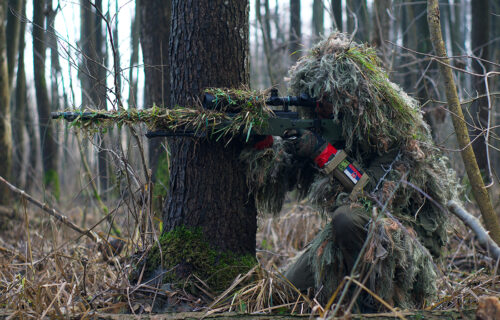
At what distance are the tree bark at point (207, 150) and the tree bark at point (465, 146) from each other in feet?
5.44

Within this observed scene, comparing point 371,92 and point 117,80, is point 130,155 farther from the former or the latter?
point 371,92

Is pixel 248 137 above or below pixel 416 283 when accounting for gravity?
above

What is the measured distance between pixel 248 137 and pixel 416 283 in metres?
1.58

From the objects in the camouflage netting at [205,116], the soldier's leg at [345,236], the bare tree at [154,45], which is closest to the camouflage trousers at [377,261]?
the soldier's leg at [345,236]

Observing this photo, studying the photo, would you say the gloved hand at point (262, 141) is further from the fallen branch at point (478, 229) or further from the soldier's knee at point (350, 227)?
the fallen branch at point (478, 229)

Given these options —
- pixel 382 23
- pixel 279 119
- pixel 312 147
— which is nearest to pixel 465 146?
pixel 312 147

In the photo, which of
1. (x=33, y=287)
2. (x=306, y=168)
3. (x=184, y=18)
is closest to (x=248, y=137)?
(x=306, y=168)

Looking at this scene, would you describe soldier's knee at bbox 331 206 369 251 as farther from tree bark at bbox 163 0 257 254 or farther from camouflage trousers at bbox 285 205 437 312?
tree bark at bbox 163 0 257 254

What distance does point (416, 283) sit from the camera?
3176mm

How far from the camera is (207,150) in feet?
10.5

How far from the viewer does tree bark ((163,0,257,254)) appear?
127 inches

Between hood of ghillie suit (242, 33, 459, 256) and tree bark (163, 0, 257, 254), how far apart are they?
0.26 metres

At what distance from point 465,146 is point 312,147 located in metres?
1.25

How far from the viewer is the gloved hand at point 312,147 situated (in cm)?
321
